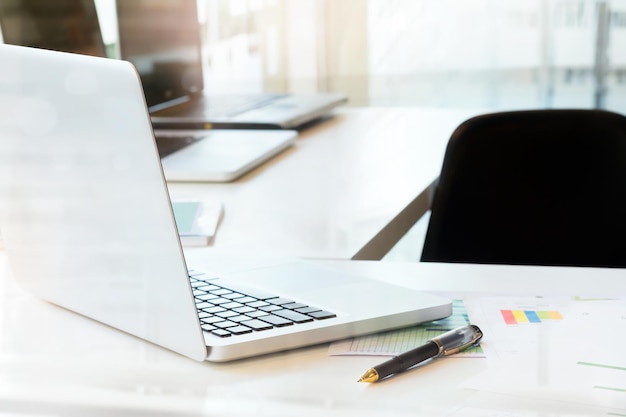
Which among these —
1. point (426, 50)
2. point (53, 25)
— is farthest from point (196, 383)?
point (426, 50)

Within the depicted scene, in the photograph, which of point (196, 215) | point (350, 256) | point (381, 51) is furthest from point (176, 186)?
point (381, 51)

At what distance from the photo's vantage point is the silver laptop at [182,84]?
178 centimetres

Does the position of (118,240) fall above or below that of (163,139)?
above

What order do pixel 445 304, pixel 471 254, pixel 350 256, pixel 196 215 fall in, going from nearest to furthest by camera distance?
pixel 445 304, pixel 350 256, pixel 196 215, pixel 471 254

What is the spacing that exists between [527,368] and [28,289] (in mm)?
488

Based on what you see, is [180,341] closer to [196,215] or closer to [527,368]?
[527,368]

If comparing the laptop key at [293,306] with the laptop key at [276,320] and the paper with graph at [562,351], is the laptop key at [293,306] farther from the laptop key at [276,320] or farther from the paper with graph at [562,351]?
the paper with graph at [562,351]

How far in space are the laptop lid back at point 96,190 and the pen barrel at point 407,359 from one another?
0.46ft

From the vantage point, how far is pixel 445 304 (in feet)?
2.59

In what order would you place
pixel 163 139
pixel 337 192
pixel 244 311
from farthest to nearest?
pixel 163 139 < pixel 337 192 < pixel 244 311

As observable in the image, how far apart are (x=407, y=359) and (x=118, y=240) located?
0.24m

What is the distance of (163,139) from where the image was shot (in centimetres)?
168

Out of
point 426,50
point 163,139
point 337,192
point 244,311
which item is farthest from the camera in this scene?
point 426,50

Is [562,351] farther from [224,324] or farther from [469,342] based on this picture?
[224,324]
